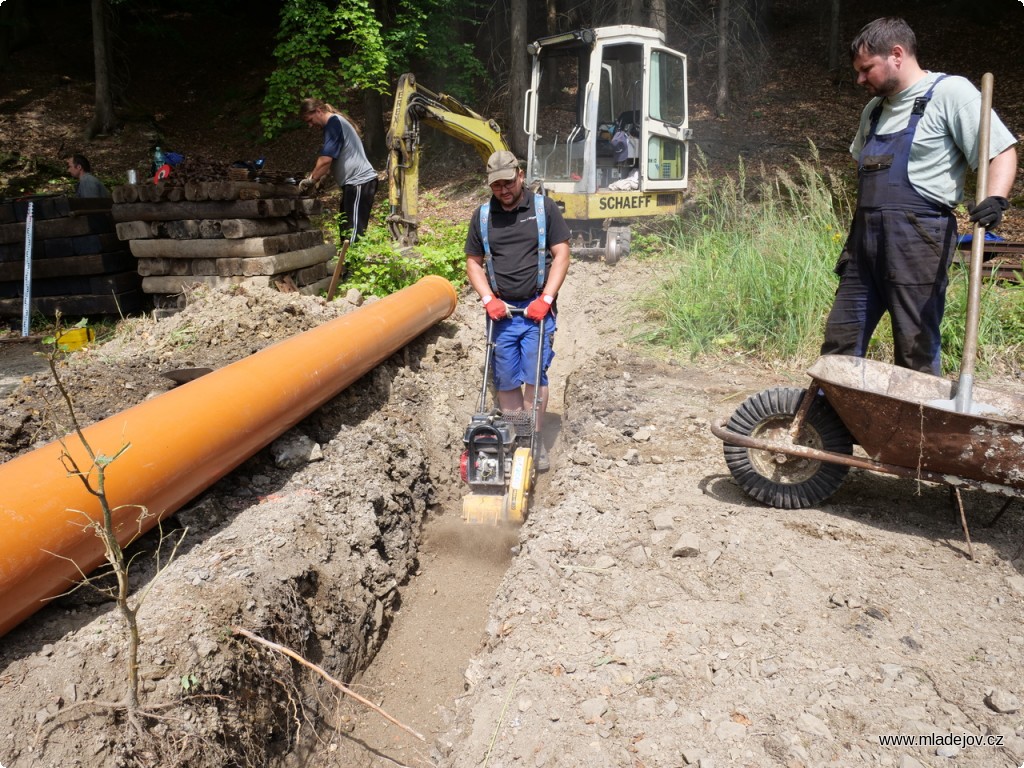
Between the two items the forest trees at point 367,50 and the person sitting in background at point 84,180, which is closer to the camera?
the person sitting in background at point 84,180

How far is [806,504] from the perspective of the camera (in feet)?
12.6

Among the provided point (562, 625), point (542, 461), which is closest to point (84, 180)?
point (542, 461)

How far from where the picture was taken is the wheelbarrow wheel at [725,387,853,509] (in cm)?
372

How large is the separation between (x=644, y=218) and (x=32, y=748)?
10.7m

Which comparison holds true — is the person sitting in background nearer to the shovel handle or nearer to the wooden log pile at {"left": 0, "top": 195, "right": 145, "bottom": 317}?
the wooden log pile at {"left": 0, "top": 195, "right": 145, "bottom": 317}

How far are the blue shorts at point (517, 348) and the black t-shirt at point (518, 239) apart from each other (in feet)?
0.52

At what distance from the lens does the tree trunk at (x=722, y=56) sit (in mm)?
17203

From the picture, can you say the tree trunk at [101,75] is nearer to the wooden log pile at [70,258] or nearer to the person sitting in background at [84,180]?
the person sitting in background at [84,180]

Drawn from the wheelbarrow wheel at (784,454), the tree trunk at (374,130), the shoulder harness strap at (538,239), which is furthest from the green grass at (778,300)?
the tree trunk at (374,130)

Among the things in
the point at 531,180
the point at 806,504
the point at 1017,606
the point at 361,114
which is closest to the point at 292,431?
the point at 806,504

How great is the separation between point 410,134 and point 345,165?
37.1 inches

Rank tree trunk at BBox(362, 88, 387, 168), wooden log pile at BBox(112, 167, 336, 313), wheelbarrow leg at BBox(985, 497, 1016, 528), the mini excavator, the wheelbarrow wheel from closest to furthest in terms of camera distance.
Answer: wheelbarrow leg at BBox(985, 497, 1016, 528) < the wheelbarrow wheel < wooden log pile at BBox(112, 167, 336, 313) < the mini excavator < tree trunk at BBox(362, 88, 387, 168)

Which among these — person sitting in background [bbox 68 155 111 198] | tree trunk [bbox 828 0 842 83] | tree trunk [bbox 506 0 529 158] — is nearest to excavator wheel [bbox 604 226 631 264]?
tree trunk [bbox 506 0 529 158]

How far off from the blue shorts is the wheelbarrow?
1.60 m
